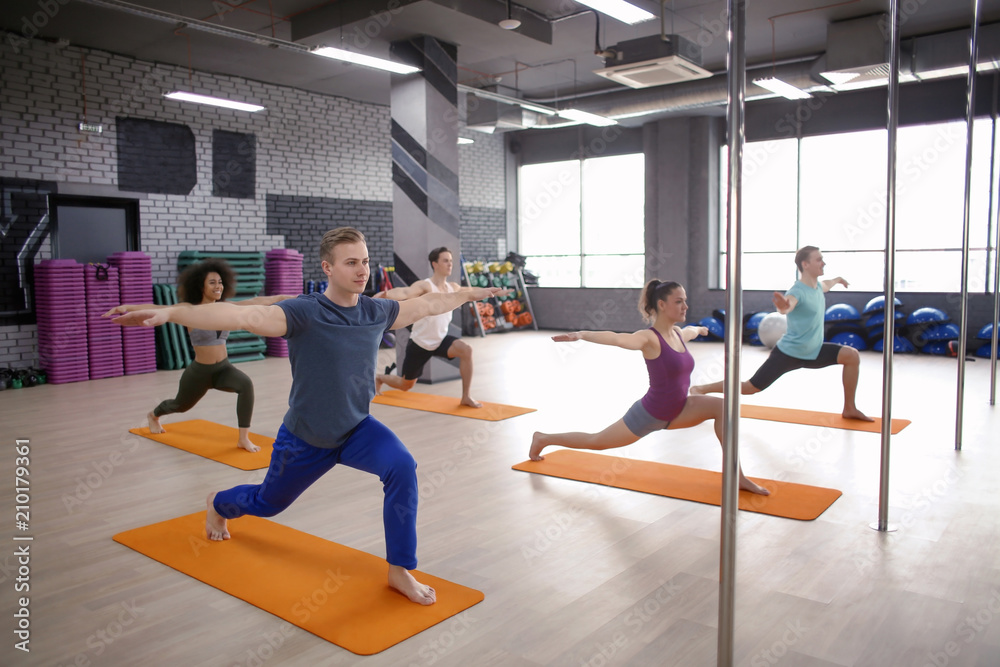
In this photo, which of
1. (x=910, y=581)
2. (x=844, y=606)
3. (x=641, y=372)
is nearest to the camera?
(x=844, y=606)

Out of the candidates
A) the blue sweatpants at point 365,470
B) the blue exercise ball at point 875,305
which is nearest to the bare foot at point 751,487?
the blue sweatpants at point 365,470

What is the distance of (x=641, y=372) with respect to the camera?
8359 millimetres

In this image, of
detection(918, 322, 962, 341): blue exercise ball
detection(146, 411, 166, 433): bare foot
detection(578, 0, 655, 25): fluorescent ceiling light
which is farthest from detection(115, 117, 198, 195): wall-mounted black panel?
detection(918, 322, 962, 341): blue exercise ball

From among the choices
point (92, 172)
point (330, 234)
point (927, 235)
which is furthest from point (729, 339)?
point (927, 235)

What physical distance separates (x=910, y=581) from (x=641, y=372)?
18.6 feet

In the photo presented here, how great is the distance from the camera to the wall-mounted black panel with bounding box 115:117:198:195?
8.63 metres

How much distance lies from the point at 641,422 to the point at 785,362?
79.0 inches

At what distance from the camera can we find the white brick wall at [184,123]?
786 cm

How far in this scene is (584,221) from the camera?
535 inches

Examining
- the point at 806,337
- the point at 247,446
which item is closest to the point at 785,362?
the point at 806,337

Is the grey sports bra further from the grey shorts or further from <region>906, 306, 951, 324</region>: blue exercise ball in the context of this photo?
<region>906, 306, 951, 324</region>: blue exercise ball

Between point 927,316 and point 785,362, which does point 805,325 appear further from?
point 927,316

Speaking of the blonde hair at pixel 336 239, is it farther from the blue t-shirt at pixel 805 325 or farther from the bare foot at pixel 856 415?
the bare foot at pixel 856 415

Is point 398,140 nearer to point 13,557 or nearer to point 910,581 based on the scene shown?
point 13,557
